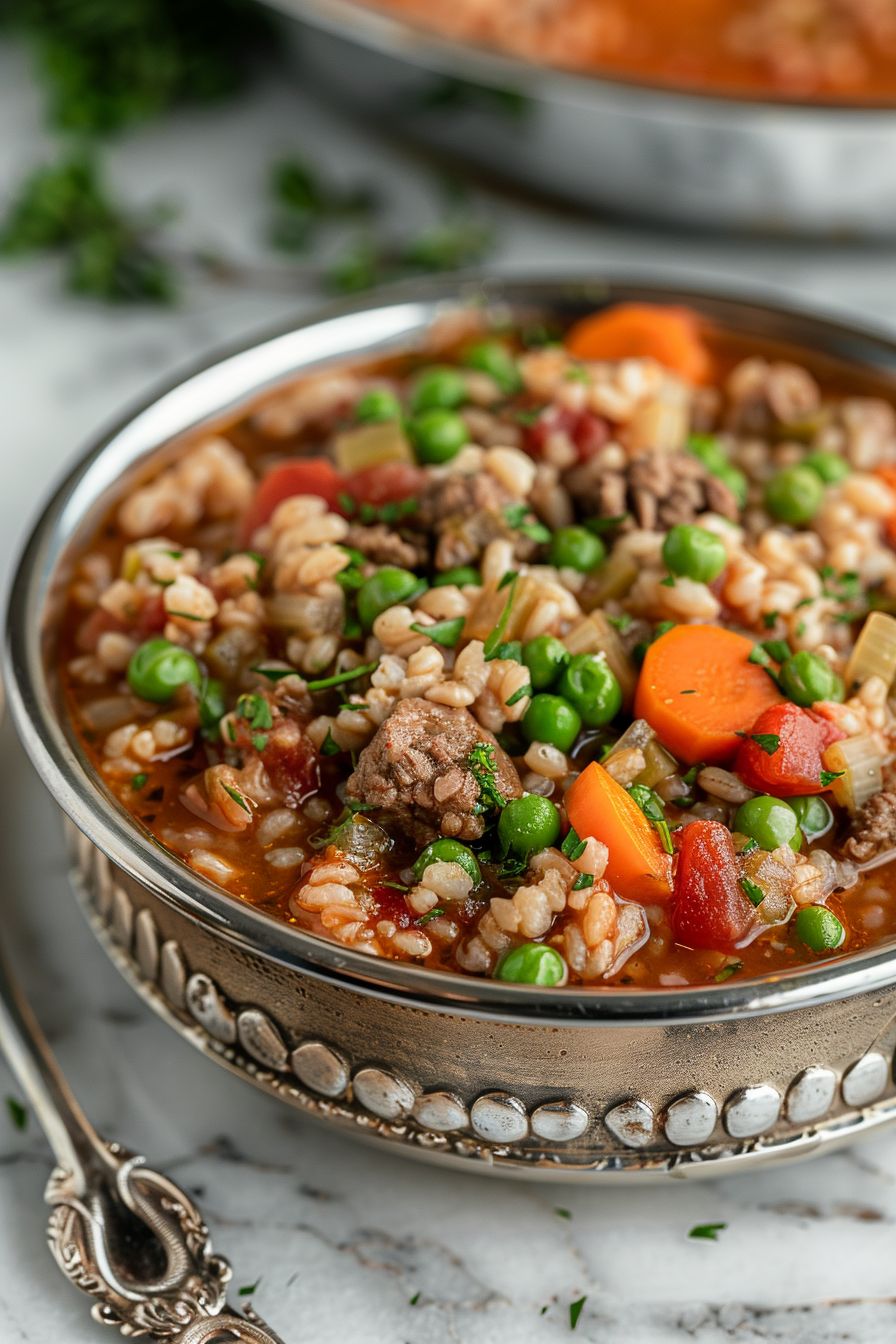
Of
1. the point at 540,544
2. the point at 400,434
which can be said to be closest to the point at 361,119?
the point at 400,434

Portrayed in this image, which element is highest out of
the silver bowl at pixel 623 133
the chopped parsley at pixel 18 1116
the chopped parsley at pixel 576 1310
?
the silver bowl at pixel 623 133

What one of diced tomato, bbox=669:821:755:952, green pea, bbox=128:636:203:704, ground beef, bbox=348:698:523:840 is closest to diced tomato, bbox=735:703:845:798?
diced tomato, bbox=669:821:755:952

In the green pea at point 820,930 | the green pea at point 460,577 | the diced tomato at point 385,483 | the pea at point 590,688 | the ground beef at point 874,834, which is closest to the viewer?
the green pea at point 820,930

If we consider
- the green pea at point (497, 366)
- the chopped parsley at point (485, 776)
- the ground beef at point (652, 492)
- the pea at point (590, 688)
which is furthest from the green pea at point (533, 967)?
the green pea at point (497, 366)

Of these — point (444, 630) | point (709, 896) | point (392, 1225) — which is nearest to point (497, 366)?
point (444, 630)

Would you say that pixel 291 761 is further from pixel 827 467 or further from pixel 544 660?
pixel 827 467

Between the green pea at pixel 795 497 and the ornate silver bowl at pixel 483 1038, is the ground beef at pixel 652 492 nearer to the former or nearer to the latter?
the green pea at pixel 795 497

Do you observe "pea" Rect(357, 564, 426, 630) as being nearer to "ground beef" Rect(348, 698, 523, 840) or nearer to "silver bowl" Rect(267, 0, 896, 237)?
"ground beef" Rect(348, 698, 523, 840)

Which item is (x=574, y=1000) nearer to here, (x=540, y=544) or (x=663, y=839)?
(x=663, y=839)
